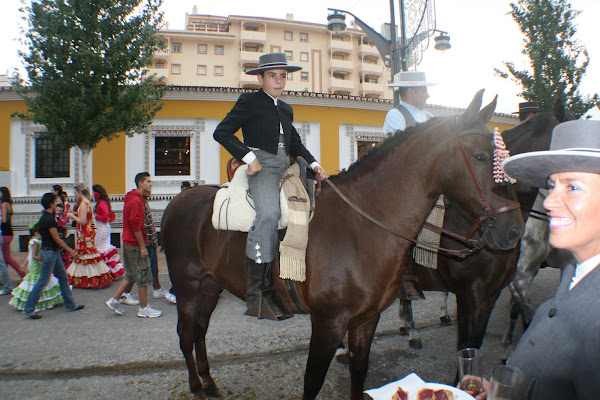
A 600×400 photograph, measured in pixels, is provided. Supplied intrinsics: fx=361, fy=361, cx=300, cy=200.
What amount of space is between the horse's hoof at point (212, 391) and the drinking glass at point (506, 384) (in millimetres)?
2962

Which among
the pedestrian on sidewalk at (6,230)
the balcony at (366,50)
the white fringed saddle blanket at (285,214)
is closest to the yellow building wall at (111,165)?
the pedestrian on sidewalk at (6,230)

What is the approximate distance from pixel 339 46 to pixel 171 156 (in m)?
40.2

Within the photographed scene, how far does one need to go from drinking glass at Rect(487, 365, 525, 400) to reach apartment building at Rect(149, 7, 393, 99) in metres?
44.9

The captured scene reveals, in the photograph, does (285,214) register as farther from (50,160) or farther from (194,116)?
(50,160)

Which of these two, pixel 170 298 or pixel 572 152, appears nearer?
pixel 572 152

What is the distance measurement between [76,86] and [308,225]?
1123 cm

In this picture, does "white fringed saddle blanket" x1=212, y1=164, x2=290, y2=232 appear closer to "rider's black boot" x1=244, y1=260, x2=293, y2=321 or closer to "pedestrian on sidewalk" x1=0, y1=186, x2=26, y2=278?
"rider's black boot" x1=244, y1=260, x2=293, y2=321

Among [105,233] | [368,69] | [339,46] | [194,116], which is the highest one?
[339,46]

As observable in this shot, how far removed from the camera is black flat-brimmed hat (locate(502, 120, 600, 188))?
109cm

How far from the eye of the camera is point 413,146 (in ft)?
8.62

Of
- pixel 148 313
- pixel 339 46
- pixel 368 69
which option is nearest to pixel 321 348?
pixel 148 313

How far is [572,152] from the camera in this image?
1.09m

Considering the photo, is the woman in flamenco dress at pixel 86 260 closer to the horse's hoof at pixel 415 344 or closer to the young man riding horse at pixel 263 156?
the young man riding horse at pixel 263 156

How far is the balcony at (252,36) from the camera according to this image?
45.8 meters
